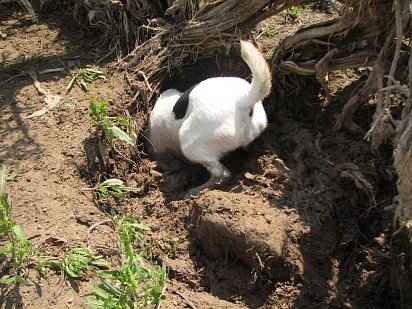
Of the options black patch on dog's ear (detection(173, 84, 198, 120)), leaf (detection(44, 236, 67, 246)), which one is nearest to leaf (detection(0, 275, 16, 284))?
leaf (detection(44, 236, 67, 246))

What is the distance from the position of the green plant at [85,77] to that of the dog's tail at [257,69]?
155 cm

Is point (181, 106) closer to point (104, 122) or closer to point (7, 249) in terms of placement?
point (104, 122)

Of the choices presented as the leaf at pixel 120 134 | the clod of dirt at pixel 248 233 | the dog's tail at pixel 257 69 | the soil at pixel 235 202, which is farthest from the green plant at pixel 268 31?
the clod of dirt at pixel 248 233

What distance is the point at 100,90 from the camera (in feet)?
14.7

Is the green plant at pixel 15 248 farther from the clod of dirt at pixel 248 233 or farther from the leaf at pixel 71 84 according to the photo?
the leaf at pixel 71 84

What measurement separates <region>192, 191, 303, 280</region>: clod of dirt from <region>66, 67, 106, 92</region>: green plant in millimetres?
1671

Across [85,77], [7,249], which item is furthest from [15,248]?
[85,77]

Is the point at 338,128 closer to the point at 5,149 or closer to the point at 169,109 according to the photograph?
the point at 169,109

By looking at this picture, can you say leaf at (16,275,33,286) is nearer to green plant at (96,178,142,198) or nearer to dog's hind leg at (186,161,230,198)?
green plant at (96,178,142,198)

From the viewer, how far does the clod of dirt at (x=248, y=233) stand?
3.21 metres

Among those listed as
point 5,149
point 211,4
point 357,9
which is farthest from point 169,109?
point 357,9

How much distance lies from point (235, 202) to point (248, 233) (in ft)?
0.92

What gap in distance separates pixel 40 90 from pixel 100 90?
503 millimetres

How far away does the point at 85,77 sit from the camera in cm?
456
